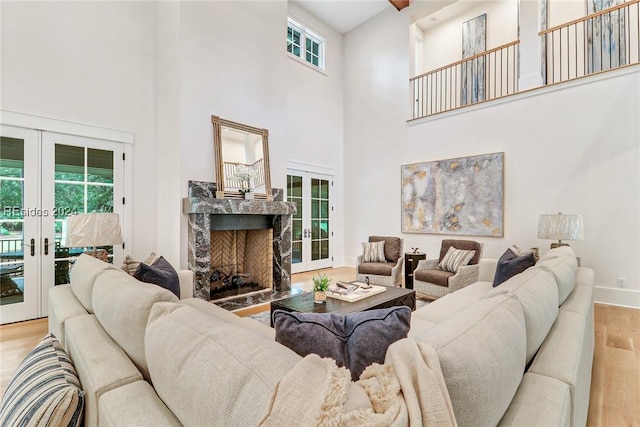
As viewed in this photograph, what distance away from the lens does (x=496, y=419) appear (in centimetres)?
78

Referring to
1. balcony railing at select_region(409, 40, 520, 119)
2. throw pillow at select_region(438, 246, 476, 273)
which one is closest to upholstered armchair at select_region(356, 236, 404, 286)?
throw pillow at select_region(438, 246, 476, 273)

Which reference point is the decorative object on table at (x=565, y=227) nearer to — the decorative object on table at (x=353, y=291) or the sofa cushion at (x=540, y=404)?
the decorative object on table at (x=353, y=291)

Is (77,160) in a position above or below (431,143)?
below

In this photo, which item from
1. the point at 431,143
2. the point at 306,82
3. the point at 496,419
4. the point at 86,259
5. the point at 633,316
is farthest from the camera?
the point at 306,82

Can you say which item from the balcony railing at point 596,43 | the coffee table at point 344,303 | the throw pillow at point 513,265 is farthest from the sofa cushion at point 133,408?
the balcony railing at point 596,43

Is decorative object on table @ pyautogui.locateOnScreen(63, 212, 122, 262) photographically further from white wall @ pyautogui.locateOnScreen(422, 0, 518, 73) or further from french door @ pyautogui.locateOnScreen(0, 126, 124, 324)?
white wall @ pyautogui.locateOnScreen(422, 0, 518, 73)

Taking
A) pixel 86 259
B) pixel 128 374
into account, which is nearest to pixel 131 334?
pixel 128 374

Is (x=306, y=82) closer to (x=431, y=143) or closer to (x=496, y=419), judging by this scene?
(x=431, y=143)

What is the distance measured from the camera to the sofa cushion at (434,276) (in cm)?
405

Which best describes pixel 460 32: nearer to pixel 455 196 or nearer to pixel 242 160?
pixel 455 196

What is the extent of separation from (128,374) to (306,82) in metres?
6.50

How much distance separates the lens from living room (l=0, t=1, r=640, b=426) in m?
3.79

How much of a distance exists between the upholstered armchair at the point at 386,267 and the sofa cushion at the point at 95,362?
381 cm

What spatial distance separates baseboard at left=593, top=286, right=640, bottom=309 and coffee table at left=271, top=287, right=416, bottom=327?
2980mm
